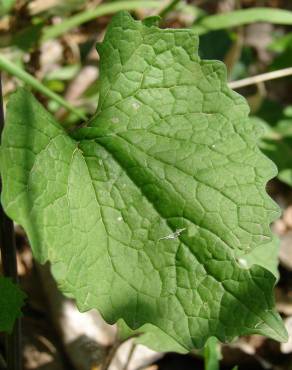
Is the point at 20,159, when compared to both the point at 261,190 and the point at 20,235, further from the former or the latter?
the point at 20,235

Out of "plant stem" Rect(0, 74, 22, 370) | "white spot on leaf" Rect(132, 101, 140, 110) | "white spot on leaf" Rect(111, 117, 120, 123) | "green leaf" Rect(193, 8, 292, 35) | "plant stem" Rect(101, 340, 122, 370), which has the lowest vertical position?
"plant stem" Rect(101, 340, 122, 370)

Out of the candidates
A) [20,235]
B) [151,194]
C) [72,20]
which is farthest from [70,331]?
[72,20]

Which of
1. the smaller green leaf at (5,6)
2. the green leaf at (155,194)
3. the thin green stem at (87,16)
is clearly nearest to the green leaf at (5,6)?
the smaller green leaf at (5,6)

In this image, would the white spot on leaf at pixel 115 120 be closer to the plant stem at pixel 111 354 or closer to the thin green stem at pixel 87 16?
the plant stem at pixel 111 354

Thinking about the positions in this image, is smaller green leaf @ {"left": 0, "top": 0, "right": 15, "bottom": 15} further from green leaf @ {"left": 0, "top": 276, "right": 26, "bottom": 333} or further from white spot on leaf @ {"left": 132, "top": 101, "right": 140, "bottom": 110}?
green leaf @ {"left": 0, "top": 276, "right": 26, "bottom": 333}

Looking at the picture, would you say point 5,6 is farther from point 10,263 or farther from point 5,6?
point 10,263

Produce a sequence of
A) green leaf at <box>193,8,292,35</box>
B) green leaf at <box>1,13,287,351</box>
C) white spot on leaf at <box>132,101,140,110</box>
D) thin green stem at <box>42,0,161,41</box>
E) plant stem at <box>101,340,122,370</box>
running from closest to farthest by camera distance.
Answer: green leaf at <box>1,13,287,351</box>, white spot on leaf at <box>132,101,140,110</box>, plant stem at <box>101,340,122,370</box>, green leaf at <box>193,8,292,35</box>, thin green stem at <box>42,0,161,41</box>

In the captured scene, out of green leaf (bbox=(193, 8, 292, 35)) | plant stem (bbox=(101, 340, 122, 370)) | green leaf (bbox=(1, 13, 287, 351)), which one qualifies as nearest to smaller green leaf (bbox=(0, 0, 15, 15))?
green leaf (bbox=(193, 8, 292, 35))
